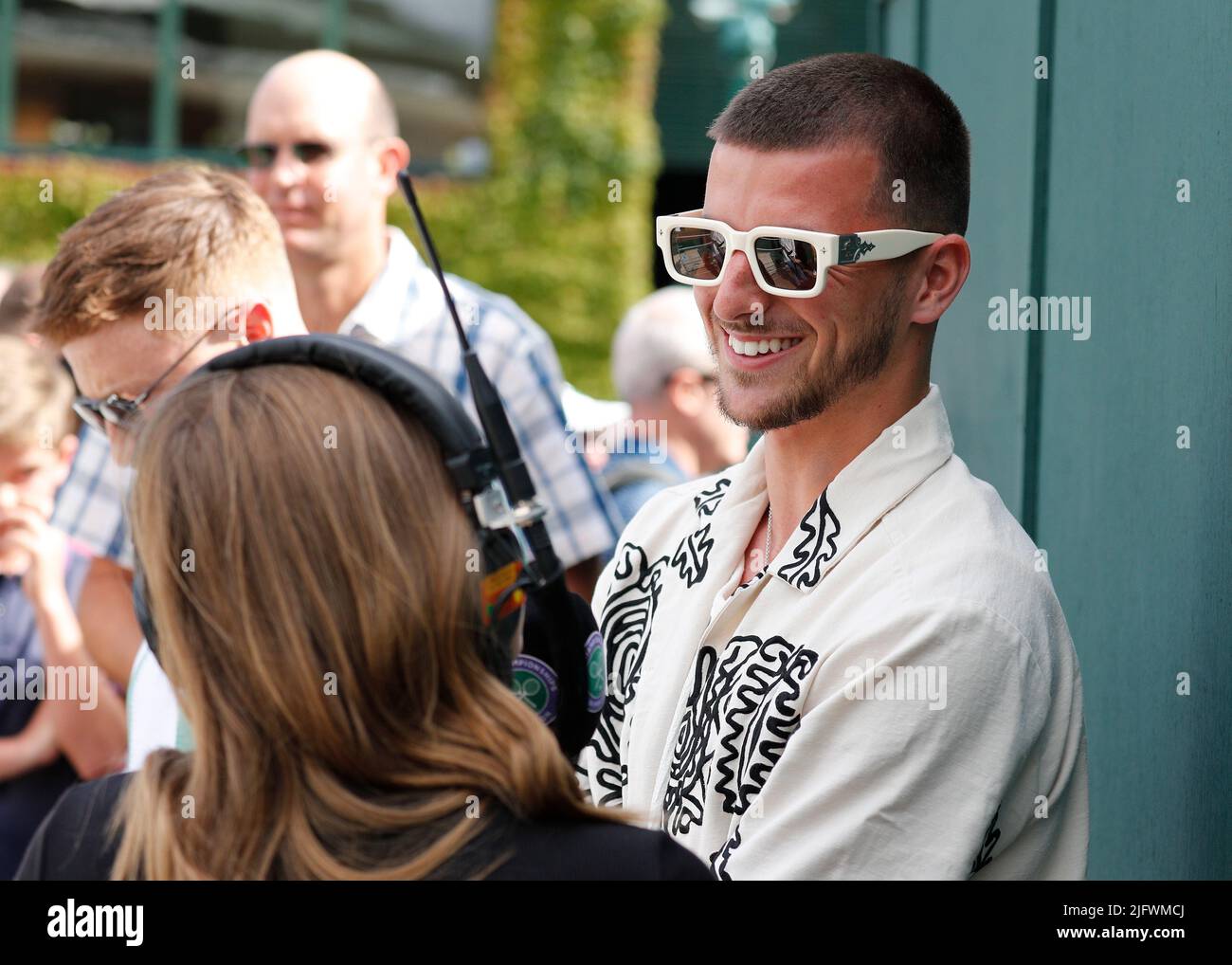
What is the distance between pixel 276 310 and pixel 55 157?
36.6 feet

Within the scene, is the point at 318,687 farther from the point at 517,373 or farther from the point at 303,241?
the point at 303,241

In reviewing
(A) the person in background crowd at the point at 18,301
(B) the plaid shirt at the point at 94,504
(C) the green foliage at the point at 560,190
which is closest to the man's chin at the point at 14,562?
(B) the plaid shirt at the point at 94,504

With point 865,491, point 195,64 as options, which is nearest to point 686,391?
point 865,491

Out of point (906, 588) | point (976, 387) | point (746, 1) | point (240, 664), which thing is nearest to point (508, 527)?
point (240, 664)

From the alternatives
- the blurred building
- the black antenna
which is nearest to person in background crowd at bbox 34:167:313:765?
the black antenna

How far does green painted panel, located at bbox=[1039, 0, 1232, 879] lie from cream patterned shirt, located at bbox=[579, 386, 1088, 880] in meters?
0.29

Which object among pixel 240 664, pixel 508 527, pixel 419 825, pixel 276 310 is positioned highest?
pixel 276 310

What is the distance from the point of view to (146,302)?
238cm

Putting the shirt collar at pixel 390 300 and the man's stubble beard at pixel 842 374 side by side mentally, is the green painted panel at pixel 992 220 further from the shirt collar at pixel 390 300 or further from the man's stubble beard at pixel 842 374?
the shirt collar at pixel 390 300

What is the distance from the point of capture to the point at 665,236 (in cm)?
212

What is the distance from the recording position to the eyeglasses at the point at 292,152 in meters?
3.77

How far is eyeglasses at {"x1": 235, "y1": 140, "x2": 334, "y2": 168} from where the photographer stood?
3766 millimetres

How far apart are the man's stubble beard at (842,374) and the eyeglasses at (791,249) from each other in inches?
2.8
